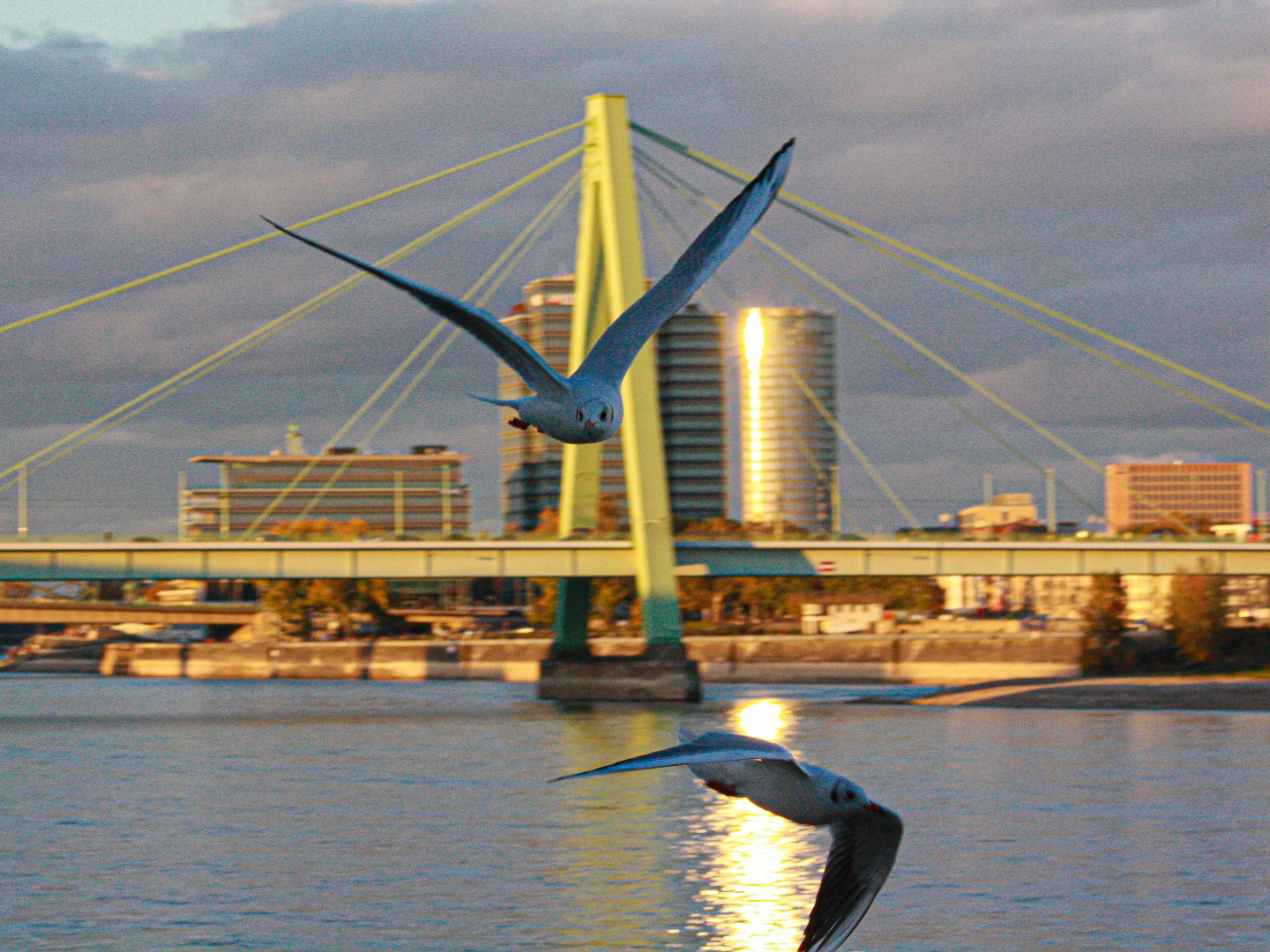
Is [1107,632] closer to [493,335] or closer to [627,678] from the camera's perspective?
[627,678]

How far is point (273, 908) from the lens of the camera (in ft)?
104

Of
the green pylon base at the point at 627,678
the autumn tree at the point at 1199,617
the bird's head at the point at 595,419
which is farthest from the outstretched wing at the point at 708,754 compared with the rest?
the autumn tree at the point at 1199,617

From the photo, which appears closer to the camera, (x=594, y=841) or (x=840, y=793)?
(x=840, y=793)

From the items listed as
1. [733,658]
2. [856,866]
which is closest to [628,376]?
[733,658]

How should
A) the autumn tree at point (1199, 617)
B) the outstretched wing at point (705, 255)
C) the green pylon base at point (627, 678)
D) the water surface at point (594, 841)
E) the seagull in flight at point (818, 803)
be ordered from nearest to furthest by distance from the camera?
the seagull in flight at point (818, 803) < the outstretched wing at point (705, 255) < the water surface at point (594, 841) < the green pylon base at point (627, 678) < the autumn tree at point (1199, 617)

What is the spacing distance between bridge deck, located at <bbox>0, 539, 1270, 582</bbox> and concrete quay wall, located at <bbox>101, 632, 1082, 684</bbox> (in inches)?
891

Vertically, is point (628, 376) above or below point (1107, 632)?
above

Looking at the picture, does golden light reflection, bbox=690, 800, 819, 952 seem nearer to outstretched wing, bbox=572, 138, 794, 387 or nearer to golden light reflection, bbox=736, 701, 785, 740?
outstretched wing, bbox=572, 138, 794, 387

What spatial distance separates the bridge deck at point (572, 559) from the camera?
80.6 meters

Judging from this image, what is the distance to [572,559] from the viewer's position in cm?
8356

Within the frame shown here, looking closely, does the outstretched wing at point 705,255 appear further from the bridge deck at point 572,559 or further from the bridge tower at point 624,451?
the bridge deck at point 572,559

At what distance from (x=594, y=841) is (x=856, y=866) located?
95.9 feet

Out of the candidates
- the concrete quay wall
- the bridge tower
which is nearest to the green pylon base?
the bridge tower

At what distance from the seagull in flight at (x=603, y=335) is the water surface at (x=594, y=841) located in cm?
1669
